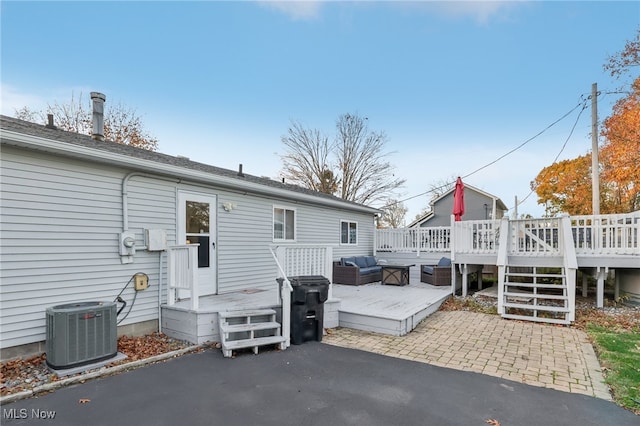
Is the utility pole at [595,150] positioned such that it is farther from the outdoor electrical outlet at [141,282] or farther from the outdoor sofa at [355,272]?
the outdoor electrical outlet at [141,282]

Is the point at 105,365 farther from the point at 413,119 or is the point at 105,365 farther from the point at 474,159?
the point at 474,159

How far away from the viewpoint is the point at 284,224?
8.46m

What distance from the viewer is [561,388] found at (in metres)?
3.30

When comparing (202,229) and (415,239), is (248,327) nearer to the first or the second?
(202,229)

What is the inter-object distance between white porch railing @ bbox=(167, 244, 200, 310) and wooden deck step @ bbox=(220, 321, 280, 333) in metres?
0.73

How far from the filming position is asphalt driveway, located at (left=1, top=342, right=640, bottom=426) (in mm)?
2742

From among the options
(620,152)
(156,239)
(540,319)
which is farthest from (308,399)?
(620,152)

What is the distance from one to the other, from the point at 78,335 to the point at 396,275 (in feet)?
24.1

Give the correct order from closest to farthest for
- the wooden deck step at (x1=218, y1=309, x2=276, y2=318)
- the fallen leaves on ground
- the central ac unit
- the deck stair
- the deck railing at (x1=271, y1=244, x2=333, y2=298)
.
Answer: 1. the fallen leaves on ground
2. the central ac unit
3. the deck stair
4. the wooden deck step at (x1=218, y1=309, x2=276, y2=318)
5. the deck railing at (x1=271, y1=244, x2=333, y2=298)

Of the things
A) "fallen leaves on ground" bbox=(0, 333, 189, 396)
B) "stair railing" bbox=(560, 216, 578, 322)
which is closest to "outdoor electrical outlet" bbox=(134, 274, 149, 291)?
"fallen leaves on ground" bbox=(0, 333, 189, 396)

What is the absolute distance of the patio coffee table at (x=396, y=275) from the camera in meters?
9.09

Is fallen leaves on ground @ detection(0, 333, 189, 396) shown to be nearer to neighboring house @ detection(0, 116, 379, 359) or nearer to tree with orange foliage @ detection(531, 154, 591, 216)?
neighboring house @ detection(0, 116, 379, 359)

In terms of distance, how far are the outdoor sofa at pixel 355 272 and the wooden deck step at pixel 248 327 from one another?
4625 mm

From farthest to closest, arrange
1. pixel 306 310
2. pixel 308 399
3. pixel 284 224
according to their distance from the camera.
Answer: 1. pixel 284 224
2. pixel 306 310
3. pixel 308 399
